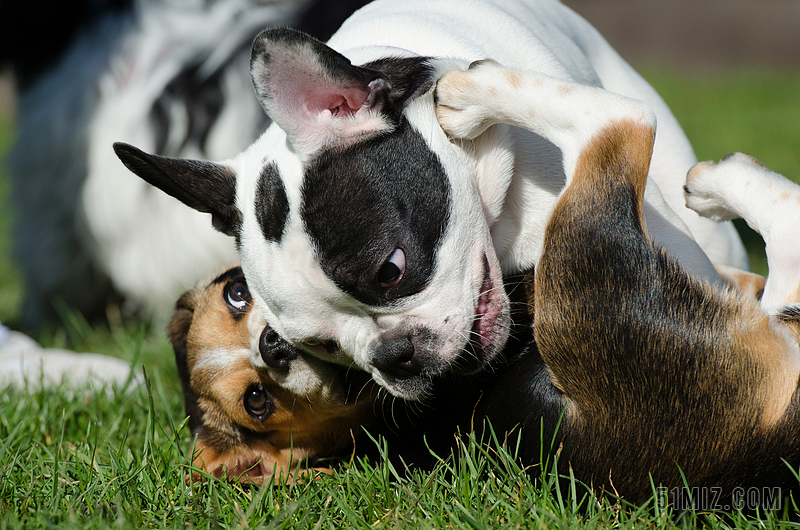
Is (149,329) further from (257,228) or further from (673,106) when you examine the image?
(673,106)

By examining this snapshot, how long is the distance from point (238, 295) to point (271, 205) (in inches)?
30.3

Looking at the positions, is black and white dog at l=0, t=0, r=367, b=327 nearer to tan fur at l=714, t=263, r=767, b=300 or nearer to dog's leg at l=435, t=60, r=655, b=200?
dog's leg at l=435, t=60, r=655, b=200

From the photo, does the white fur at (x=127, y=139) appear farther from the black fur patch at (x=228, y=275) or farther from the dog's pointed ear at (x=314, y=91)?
the dog's pointed ear at (x=314, y=91)

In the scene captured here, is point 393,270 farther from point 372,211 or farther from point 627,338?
point 627,338

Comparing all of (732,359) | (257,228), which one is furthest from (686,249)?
(257,228)

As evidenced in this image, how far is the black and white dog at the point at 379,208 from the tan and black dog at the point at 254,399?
0.23 metres

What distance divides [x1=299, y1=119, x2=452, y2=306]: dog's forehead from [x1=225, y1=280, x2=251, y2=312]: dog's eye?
813mm

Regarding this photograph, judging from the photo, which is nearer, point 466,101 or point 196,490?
point 466,101

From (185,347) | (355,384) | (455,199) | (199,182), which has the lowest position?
(185,347)

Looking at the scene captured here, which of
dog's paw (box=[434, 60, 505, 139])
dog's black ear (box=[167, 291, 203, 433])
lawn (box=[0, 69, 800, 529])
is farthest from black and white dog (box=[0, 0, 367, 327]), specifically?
dog's paw (box=[434, 60, 505, 139])

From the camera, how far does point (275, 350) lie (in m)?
2.66

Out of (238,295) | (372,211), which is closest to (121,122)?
(238,295)

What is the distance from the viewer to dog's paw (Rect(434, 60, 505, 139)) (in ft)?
7.95

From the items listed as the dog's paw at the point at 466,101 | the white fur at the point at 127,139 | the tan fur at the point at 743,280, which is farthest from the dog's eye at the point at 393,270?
the white fur at the point at 127,139
